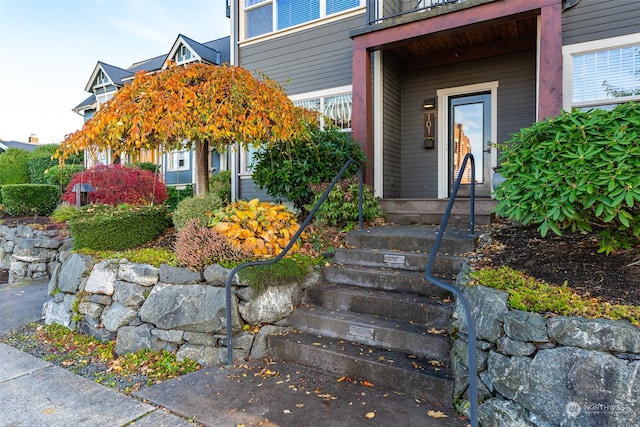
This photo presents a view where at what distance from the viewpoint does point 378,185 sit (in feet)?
Result: 20.3

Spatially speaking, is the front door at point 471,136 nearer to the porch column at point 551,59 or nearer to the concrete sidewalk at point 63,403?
the porch column at point 551,59

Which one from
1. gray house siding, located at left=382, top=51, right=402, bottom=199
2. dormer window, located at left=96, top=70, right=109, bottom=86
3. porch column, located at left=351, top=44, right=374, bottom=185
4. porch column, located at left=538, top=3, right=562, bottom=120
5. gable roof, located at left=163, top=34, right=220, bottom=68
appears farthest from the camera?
dormer window, located at left=96, top=70, right=109, bottom=86

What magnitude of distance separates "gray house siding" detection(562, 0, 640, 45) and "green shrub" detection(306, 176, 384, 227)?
3614 mm

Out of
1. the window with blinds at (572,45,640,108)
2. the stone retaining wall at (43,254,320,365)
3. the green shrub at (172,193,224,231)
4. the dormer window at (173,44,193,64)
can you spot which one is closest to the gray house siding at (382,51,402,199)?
the window with blinds at (572,45,640,108)

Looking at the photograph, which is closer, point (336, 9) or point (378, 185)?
point (378, 185)

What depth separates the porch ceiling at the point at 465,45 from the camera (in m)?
5.64

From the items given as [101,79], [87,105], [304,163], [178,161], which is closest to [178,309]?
[304,163]

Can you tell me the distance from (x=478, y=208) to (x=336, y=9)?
4420 mm

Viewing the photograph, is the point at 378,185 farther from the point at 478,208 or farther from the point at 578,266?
the point at 578,266

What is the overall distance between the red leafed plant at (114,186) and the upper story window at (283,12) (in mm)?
3838

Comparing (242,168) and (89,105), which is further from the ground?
(89,105)

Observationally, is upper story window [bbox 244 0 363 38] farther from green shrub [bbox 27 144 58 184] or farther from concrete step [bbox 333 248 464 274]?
green shrub [bbox 27 144 58 184]

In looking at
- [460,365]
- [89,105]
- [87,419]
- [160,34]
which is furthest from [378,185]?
[89,105]

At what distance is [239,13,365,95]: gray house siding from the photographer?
668 cm
